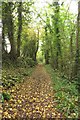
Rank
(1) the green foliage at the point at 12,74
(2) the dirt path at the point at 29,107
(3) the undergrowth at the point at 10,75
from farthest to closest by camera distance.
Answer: (1) the green foliage at the point at 12,74 → (3) the undergrowth at the point at 10,75 → (2) the dirt path at the point at 29,107

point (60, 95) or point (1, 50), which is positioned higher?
point (1, 50)

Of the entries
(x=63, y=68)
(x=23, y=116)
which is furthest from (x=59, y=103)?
(x=63, y=68)

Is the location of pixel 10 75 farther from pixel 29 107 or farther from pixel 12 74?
pixel 29 107

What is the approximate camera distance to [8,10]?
59.0 feet

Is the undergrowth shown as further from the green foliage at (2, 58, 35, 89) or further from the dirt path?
the dirt path

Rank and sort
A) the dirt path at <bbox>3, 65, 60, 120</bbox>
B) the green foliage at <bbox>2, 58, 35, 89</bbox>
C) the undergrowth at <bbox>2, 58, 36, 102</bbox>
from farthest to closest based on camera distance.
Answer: the green foliage at <bbox>2, 58, 35, 89</bbox> → the undergrowth at <bbox>2, 58, 36, 102</bbox> → the dirt path at <bbox>3, 65, 60, 120</bbox>

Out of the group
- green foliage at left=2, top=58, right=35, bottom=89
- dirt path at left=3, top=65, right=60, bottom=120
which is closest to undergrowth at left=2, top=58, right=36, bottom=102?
green foliage at left=2, top=58, right=35, bottom=89

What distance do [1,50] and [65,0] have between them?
7.48 metres

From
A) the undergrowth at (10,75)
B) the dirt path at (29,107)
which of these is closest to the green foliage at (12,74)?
the undergrowth at (10,75)

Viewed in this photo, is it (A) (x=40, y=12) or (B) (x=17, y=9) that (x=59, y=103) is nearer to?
(B) (x=17, y=9)

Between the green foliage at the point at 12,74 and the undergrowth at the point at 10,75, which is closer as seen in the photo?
the undergrowth at the point at 10,75

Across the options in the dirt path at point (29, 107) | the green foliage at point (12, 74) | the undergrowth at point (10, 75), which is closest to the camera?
the dirt path at point (29, 107)

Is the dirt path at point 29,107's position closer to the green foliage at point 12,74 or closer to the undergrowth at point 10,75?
the undergrowth at point 10,75

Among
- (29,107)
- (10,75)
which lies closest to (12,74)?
(10,75)
